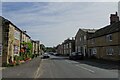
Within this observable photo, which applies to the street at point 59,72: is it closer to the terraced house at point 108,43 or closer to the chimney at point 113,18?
the terraced house at point 108,43

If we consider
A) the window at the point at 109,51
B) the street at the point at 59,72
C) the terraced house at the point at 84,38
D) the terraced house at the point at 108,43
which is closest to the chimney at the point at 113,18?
the terraced house at the point at 108,43

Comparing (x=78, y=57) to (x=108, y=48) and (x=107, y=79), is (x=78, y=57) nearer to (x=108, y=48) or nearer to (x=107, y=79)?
(x=108, y=48)

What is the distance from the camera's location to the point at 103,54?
145 ft

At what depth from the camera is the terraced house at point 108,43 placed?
37406 mm

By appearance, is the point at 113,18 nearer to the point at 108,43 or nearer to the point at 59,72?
the point at 108,43

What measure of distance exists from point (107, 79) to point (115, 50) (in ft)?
78.3

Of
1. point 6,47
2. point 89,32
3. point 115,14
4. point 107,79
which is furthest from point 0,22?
point 89,32

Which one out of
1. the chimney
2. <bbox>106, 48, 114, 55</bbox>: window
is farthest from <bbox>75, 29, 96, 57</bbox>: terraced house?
<bbox>106, 48, 114, 55</bbox>: window

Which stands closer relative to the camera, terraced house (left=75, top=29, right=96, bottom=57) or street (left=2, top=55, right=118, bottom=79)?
street (left=2, top=55, right=118, bottom=79)

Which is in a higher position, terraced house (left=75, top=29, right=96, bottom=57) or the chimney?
the chimney

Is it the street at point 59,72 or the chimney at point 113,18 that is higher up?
the chimney at point 113,18

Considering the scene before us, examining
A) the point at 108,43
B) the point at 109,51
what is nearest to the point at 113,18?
the point at 108,43

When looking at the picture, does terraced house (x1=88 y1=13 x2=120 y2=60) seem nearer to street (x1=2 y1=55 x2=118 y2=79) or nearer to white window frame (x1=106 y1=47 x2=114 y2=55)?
white window frame (x1=106 y1=47 x2=114 y2=55)

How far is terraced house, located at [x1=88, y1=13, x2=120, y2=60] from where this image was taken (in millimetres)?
37406
